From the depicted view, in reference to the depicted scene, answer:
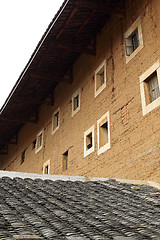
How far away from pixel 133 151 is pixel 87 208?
4480mm

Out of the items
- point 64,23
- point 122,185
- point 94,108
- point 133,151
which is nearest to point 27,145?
point 94,108

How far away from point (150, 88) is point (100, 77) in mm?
3438

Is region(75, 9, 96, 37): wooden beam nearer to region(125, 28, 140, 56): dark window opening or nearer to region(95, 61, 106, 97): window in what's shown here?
region(95, 61, 106, 97): window

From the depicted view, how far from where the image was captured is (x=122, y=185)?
7.98m

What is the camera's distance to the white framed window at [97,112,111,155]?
11.5 meters

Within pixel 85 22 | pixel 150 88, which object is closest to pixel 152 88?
pixel 150 88

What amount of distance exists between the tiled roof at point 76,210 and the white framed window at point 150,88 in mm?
2463

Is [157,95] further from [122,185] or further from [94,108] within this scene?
[94,108]

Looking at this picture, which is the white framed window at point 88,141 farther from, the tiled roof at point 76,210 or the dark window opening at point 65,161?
the tiled roof at point 76,210

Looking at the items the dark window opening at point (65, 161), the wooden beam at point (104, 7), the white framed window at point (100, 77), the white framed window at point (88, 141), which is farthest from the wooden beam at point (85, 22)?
the dark window opening at point (65, 161)

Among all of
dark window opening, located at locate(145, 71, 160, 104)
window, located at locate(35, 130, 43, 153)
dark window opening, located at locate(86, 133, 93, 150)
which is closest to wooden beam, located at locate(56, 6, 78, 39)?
dark window opening, located at locate(145, 71, 160, 104)

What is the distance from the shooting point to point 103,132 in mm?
11875

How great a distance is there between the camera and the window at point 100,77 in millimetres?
12477

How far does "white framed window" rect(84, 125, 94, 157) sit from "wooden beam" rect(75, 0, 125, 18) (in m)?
3.89
